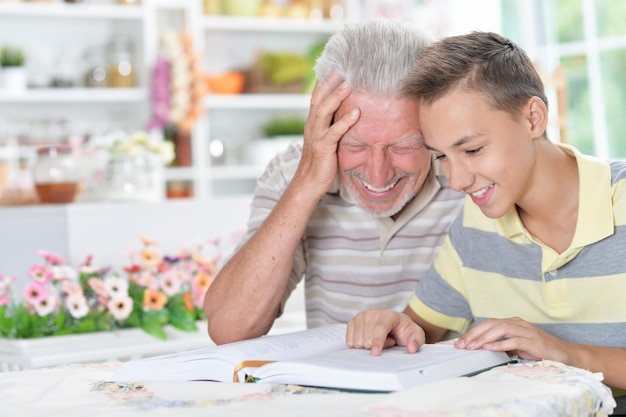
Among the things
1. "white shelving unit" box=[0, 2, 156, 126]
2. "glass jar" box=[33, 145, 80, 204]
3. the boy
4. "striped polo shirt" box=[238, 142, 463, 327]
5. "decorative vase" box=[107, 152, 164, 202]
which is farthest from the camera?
"white shelving unit" box=[0, 2, 156, 126]

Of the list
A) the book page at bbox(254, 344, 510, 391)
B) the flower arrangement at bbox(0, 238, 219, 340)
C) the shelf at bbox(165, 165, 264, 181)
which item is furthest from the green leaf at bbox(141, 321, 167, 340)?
the shelf at bbox(165, 165, 264, 181)

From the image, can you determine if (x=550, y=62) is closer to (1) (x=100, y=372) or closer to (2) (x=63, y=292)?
(2) (x=63, y=292)

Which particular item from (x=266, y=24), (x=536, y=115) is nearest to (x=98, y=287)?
(x=536, y=115)

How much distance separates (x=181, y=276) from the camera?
2680mm

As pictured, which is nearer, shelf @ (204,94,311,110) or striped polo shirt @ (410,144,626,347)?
striped polo shirt @ (410,144,626,347)

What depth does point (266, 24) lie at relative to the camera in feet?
19.2

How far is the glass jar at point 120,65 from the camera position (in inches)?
211

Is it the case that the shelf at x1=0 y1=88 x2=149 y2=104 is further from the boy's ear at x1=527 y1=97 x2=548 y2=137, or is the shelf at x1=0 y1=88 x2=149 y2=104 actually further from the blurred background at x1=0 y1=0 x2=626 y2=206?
the boy's ear at x1=527 y1=97 x2=548 y2=137

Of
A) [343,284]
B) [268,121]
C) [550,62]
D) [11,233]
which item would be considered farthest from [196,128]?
[343,284]

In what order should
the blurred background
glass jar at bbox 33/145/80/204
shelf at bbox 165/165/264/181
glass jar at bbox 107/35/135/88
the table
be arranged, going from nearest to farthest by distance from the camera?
1. the table
2. glass jar at bbox 33/145/80/204
3. the blurred background
4. glass jar at bbox 107/35/135/88
5. shelf at bbox 165/165/264/181

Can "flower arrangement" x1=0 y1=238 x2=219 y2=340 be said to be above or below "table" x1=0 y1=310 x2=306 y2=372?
above

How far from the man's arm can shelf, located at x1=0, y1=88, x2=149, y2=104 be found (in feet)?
11.5

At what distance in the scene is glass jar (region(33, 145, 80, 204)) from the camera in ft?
10.7

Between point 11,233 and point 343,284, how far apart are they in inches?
57.6
